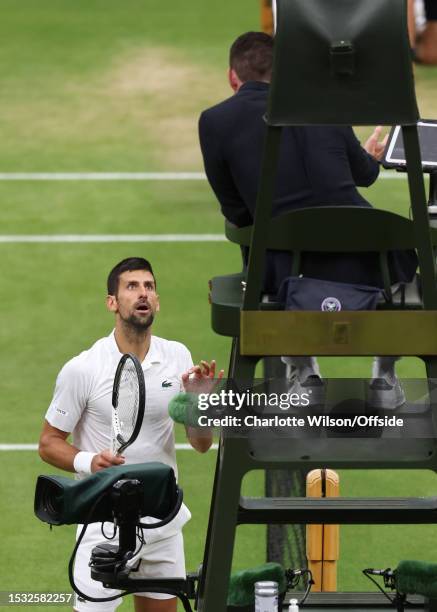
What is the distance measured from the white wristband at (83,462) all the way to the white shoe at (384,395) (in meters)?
1.57

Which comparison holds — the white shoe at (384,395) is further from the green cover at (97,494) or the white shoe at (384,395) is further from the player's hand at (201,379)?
the green cover at (97,494)

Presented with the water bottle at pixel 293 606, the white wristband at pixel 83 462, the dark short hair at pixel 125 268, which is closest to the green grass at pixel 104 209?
the white wristband at pixel 83 462

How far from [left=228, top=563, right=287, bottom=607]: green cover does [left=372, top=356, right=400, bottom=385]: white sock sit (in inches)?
39.0

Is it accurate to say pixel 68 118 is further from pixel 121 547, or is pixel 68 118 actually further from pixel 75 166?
pixel 121 547

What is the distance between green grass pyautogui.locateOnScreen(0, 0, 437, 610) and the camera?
40.6 feet

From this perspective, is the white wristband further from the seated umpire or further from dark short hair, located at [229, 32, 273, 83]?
dark short hair, located at [229, 32, 273, 83]

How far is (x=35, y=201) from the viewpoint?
18.6 meters

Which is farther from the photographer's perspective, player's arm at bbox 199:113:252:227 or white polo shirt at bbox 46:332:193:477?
white polo shirt at bbox 46:332:193:477

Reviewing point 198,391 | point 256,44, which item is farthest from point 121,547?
point 256,44

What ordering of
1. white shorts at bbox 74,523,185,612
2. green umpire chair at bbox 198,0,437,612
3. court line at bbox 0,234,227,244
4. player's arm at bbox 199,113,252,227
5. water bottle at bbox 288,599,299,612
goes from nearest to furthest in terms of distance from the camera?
1. green umpire chair at bbox 198,0,437,612
2. water bottle at bbox 288,599,299,612
3. player's arm at bbox 199,113,252,227
4. white shorts at bbox 74,523,185,612
5. court line at bbox 0,234,227,244

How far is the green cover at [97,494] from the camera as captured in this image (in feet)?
24.7

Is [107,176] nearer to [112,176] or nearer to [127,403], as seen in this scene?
[112,176]

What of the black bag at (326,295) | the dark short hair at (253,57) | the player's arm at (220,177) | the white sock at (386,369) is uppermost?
the dark short hair at (253,57)

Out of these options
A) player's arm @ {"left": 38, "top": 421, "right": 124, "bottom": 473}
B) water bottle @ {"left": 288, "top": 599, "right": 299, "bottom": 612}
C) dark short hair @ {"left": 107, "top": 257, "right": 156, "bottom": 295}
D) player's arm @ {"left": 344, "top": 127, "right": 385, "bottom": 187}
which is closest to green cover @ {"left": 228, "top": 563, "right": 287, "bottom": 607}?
water bottle @ {"left": 288, "top": 599, "right": 299, "bottom": 612}
